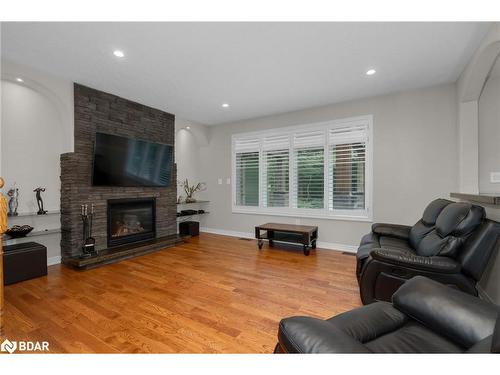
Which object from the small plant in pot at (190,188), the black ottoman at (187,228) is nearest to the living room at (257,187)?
the black ottoman at (187,228)

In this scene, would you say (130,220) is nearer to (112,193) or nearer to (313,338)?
(112,193)

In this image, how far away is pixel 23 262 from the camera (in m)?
2.72

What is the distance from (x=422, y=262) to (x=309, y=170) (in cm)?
276

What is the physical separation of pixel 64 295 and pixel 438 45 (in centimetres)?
470

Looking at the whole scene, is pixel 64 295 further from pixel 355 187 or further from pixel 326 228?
pixel 355 187

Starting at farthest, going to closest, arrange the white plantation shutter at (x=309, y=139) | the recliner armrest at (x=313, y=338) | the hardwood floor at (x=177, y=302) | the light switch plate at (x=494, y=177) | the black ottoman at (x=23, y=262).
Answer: the white plantation shutter at (x=309, y=139), the light switch plate at (x=494, y=177), the black ottoman at (x=23, y=262), the hardwood floor at (x=177, y=302), the recliner armrest at (x=313, y=338)

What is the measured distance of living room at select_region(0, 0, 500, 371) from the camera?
169cm

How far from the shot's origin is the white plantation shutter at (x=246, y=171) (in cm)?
501

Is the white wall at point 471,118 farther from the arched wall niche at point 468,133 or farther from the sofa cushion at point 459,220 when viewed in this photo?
the sofa cushion at point 459,220

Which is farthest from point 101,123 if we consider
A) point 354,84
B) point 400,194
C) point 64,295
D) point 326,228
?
point 400,194

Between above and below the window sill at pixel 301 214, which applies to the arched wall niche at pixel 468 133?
above

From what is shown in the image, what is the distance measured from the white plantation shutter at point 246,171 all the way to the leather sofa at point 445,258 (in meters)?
3.04

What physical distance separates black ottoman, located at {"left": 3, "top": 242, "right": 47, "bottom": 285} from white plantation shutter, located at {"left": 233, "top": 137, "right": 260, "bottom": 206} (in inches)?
134

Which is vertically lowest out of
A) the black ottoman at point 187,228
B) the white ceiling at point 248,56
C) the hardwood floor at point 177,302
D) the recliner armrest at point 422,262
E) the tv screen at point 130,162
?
the hardwood floor at point 177,302
